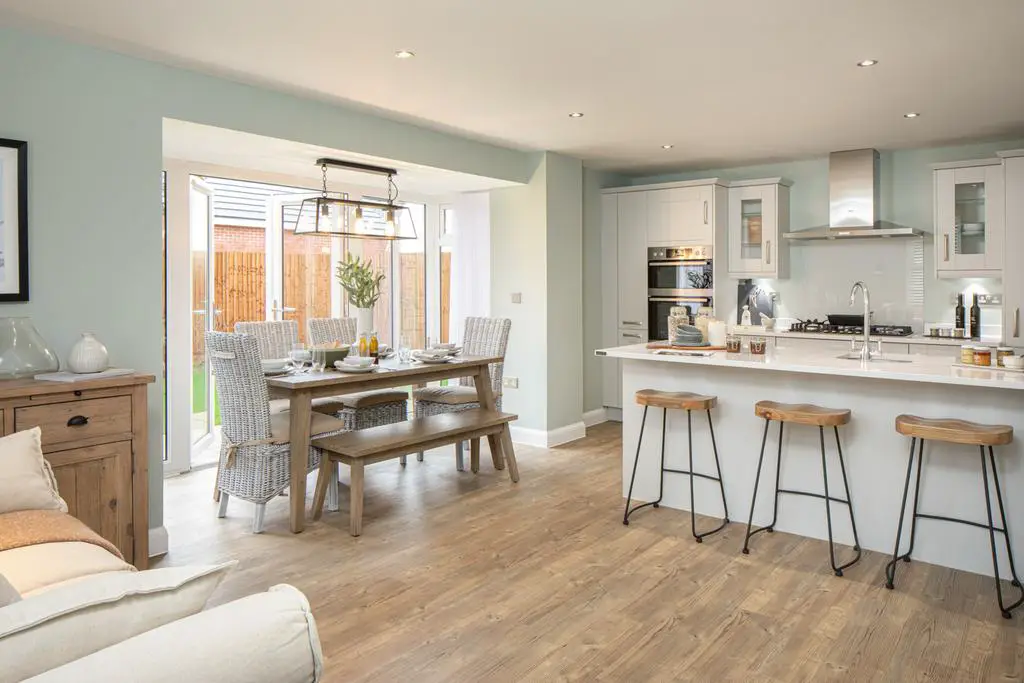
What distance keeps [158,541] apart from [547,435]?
326 cm

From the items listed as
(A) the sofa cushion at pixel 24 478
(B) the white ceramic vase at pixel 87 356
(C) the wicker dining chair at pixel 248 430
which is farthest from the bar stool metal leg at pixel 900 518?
(B) the white ceramic vase at pixel 87 356

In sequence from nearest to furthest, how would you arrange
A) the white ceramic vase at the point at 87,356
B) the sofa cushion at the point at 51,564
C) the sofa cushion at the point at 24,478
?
the sofa cushion at the point at 51,564, the sofa cushion at the point at 24,478, the white ceramic vase at the point at 87,356

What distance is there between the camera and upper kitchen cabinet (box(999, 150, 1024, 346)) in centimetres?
530

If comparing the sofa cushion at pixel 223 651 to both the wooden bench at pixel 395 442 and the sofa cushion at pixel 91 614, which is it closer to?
the sofa cushion at pixel 91 614

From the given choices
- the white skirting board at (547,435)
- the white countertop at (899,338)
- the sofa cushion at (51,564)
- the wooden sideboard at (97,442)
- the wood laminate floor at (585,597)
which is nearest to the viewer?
the sofa cushion at (51,564)

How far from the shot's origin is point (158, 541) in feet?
12.0

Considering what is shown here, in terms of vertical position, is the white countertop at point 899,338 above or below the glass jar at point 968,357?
above

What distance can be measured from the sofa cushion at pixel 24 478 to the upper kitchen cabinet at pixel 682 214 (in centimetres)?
541

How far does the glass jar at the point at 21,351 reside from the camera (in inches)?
121

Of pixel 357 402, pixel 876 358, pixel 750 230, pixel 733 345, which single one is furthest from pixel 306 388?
pixel 750 230

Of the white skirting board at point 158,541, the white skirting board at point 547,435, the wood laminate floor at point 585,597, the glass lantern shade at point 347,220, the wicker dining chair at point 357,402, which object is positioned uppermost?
the glass lantern shade at point 347,220

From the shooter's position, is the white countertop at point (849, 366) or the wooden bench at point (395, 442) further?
the wooden bench at point (395, 442)

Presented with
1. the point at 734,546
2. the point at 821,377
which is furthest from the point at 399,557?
the point at 821,377

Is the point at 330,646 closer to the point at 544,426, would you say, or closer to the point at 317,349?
the point at 317,349
